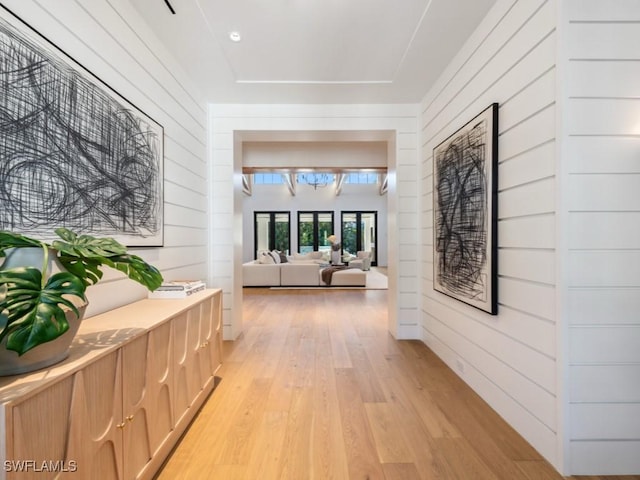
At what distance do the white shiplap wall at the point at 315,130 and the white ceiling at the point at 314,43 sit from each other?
0.21 metres

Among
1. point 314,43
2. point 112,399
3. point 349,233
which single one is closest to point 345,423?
point 112,399

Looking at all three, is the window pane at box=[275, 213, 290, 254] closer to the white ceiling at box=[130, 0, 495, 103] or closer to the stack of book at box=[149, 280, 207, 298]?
the white ceiling at box=[130, 0, 495, 103]

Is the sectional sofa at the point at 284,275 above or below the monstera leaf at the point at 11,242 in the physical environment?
below

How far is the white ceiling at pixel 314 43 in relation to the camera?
2078 millimetres

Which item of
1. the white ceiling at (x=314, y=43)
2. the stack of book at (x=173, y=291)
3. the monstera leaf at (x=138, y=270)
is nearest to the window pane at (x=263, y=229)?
the white ceiling at (x=314, y=43)

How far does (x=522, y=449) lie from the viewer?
169 centimetres

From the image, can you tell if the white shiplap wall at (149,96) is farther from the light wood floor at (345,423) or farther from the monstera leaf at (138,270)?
the light wood floor at (345,423)

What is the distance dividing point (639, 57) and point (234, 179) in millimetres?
3315

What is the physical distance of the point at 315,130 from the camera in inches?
139

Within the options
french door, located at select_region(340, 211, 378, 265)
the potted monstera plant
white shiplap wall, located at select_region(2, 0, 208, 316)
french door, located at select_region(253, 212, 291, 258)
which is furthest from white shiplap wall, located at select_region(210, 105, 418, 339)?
french door, located at select_region(340, 211, 378, 265)

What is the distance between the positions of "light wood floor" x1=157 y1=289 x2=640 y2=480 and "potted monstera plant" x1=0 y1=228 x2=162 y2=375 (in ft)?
3.30

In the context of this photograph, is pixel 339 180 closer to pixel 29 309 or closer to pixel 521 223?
pixel 521 223

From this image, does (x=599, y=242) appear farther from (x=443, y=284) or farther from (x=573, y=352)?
(x=443, y=284)

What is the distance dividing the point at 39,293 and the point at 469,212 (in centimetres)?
244
